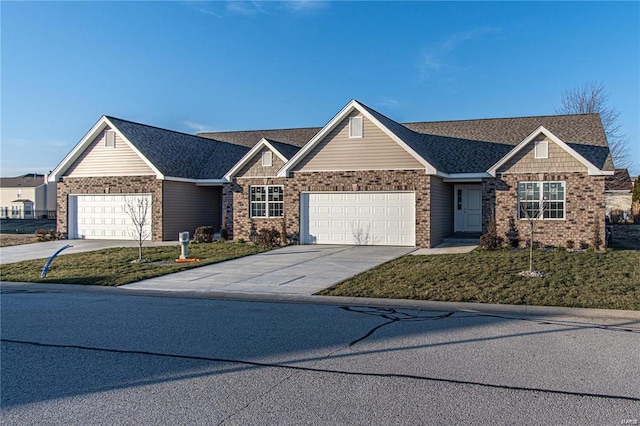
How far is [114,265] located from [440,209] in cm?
1290

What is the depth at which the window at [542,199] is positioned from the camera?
20.3m

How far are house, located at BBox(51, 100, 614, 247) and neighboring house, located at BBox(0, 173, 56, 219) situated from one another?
44.0 metres

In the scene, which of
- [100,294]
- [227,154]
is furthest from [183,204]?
[100,294]

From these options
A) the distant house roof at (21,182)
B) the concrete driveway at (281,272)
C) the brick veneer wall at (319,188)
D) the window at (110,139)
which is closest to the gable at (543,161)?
the brick veneer wall at (319,188)

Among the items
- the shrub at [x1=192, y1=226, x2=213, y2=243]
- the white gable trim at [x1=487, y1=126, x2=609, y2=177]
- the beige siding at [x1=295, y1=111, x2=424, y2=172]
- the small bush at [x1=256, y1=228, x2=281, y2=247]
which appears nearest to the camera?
the white gable trim at [x1=487, y1=126, x2=609, y2=177]

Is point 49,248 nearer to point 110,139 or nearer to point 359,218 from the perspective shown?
point 110,139

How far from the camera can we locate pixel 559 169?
2019cm

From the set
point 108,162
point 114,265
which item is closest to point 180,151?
point 108,162

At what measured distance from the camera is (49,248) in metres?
22.6

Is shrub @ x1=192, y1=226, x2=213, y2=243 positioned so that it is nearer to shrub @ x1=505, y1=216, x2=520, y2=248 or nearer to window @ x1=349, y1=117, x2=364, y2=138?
window @ x1=349, y1=117, x2=364, y2=138

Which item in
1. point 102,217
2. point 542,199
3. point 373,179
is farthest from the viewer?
point 102,217

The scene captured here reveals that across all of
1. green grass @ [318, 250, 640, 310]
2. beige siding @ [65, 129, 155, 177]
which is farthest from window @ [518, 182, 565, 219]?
beige siding @ [65, 129, 155, 177]

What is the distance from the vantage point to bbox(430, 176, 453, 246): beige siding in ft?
69.4

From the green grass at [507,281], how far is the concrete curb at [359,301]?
334mm
